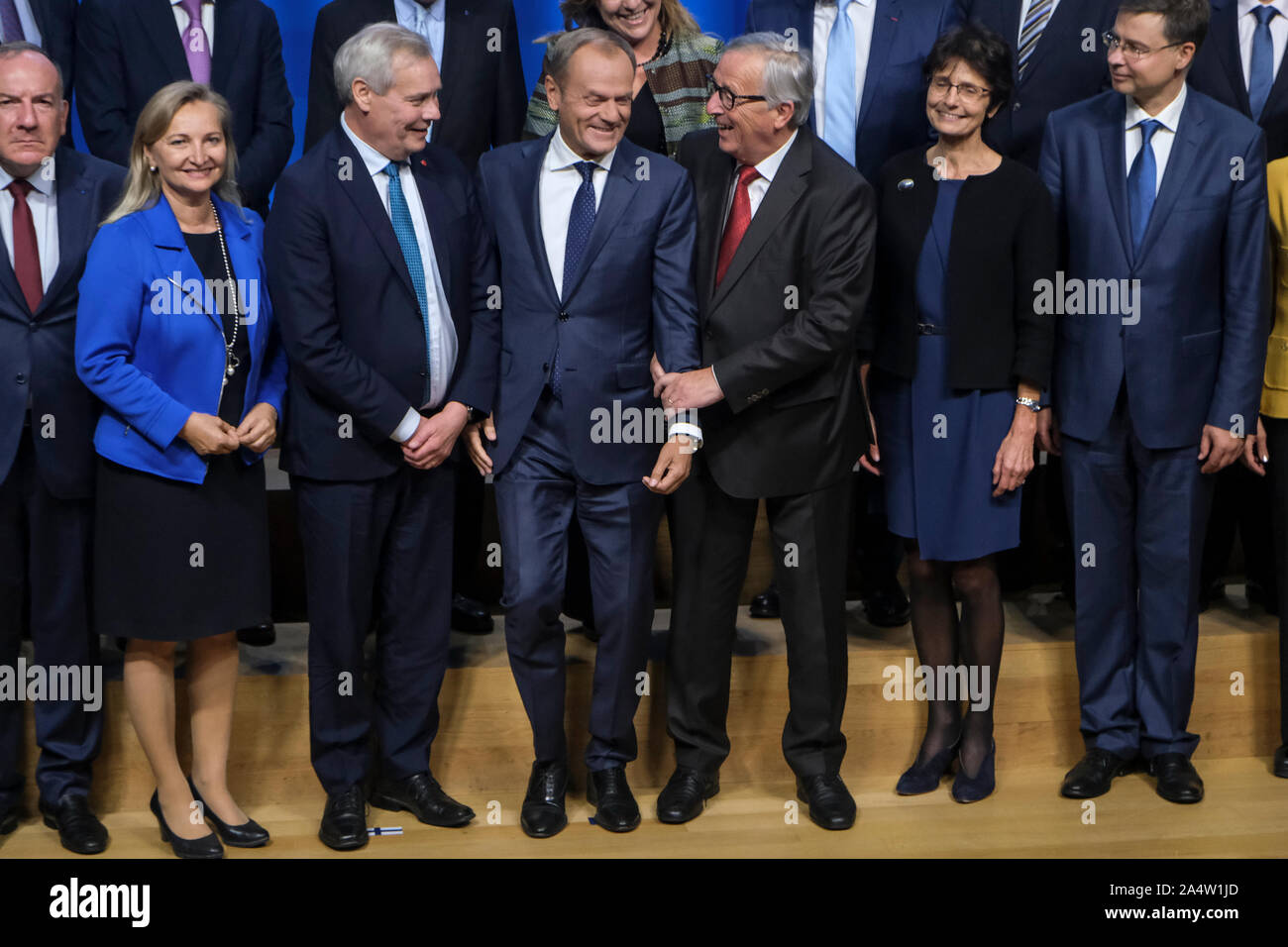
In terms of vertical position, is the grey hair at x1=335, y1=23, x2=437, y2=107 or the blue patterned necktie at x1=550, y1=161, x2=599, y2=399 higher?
the grey hair at x1=335, y1=23, x2=437, y2=107

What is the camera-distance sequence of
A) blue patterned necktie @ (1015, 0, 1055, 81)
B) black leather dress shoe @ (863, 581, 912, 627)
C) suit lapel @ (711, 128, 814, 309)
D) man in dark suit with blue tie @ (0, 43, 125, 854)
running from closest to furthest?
1. man in dark suit with blue tie @ (0, 43, 125, 854)
2. suit lapel @ (711, 128, 814, 309)
3. blue patterned necktie @ (1015, 0, 1055, 81)
4. black leather dress shoe @ (863, 581, 912, 627)

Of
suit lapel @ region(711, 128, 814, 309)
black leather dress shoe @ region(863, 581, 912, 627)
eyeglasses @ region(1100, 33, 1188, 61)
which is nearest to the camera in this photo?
suit lapel @ region(711, 128, 814, 309)

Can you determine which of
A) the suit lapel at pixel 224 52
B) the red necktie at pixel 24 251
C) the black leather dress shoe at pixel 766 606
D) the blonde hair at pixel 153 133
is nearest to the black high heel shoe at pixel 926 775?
the black leather dress shoe at pixel 766 606

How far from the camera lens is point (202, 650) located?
11.3 ft

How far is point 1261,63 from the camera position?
13.0ft

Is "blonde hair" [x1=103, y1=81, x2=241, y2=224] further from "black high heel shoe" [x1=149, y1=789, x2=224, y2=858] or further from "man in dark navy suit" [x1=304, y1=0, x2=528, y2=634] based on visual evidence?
"black high heel shoe" [x1=149, y1=789, x2=224, y2=858]

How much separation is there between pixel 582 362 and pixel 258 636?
47.4 inches

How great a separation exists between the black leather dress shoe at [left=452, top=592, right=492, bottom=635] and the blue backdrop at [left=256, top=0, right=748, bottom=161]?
216 cm

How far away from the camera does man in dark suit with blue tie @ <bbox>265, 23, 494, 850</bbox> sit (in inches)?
130

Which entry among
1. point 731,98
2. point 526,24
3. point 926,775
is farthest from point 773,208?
point 526,24

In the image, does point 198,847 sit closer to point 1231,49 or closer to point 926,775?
point 926,775

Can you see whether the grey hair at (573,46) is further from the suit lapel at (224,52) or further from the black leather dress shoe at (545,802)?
the black leather dress shoe at (545,802)

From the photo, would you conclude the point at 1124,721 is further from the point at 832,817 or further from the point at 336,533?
the point at 336,533

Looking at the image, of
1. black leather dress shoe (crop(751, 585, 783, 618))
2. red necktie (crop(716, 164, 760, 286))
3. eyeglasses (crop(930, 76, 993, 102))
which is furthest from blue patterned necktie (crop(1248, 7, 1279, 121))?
black leather dress shoe (crop(751, 585, 783, 618))
